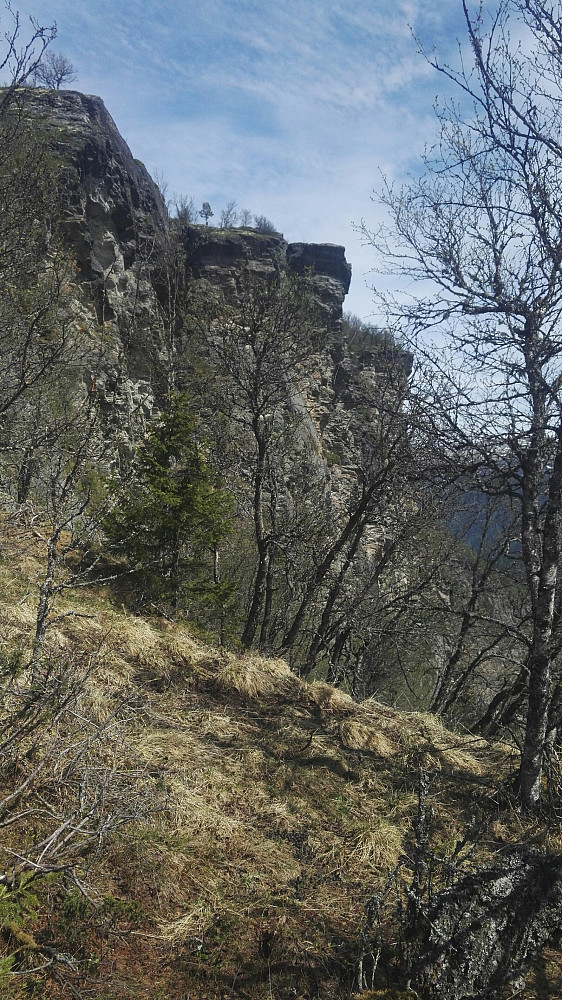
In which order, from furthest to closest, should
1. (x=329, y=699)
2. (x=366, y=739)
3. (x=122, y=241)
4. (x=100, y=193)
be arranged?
1. (x=122, y=241)
2. (x=100, y=193)
3. (x=329, y=699)
4. (x=366, y=739)

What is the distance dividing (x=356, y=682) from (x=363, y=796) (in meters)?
6.27

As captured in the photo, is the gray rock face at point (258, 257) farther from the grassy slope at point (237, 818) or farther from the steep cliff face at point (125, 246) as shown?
the grassy slope at point (237, 818)

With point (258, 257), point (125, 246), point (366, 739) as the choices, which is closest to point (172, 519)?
point (366, 739)

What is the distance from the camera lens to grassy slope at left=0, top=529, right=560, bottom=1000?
262 cm

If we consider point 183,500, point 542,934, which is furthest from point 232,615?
point 542,934

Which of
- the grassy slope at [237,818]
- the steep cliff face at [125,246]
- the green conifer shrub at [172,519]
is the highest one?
the steep cliff face at [125,246]

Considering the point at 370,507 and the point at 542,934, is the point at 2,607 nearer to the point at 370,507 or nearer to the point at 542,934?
the point at 542,934

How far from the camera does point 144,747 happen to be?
13.6 feet

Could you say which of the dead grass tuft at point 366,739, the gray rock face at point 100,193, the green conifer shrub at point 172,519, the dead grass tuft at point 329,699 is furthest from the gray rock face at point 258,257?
the dead grass tuft at point 366,739

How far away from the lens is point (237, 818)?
379cm

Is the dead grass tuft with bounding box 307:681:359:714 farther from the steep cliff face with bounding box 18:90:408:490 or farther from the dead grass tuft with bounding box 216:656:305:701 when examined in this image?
the steep cliff face with bounding box 18:90:408:490

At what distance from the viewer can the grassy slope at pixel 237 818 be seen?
262 cm

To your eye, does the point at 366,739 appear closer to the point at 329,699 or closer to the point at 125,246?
the point at 329,699

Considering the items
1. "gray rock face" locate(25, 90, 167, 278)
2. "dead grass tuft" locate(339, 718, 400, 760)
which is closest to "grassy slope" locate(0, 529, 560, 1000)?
"dead grass tuft" locate(339, 718, 400, 760)
